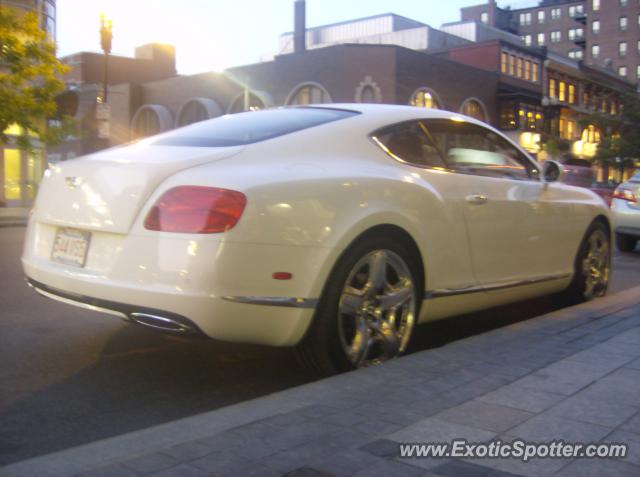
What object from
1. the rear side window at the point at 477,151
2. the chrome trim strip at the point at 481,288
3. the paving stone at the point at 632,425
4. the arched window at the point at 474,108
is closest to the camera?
the paving stone at the point at 632,425

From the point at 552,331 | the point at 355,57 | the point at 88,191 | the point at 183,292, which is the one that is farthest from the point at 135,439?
the point at 355,57

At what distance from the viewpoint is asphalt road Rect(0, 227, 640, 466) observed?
3.20m

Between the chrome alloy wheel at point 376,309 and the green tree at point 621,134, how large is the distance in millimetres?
40355

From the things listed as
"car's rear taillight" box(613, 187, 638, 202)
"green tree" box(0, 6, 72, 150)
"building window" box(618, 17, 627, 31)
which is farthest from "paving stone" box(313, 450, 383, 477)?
"building window" box(618, 17, 627, 31)

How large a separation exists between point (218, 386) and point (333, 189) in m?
1.19

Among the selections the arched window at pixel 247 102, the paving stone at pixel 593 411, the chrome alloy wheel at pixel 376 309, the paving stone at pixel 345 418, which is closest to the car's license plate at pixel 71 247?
the chrome alloy wheel at pixel 376 309

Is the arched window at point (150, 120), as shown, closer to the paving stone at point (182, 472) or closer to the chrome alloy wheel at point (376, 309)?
the chrome alloy wheel at point (376, 309)

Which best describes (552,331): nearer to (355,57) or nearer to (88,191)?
(88,191)

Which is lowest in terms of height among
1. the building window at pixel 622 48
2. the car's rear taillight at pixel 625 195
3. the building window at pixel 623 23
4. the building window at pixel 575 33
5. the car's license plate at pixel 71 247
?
the car's license plate at pixel 71 247

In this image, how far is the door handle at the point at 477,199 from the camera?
179 inches

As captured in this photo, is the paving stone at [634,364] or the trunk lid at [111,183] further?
the paving stone at [634,364]

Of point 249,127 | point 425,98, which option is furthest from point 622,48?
point 249,127

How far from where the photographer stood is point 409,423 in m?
2.80

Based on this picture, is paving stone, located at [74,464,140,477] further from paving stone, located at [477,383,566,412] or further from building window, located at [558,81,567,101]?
building window, located at [558,81,567,101]
